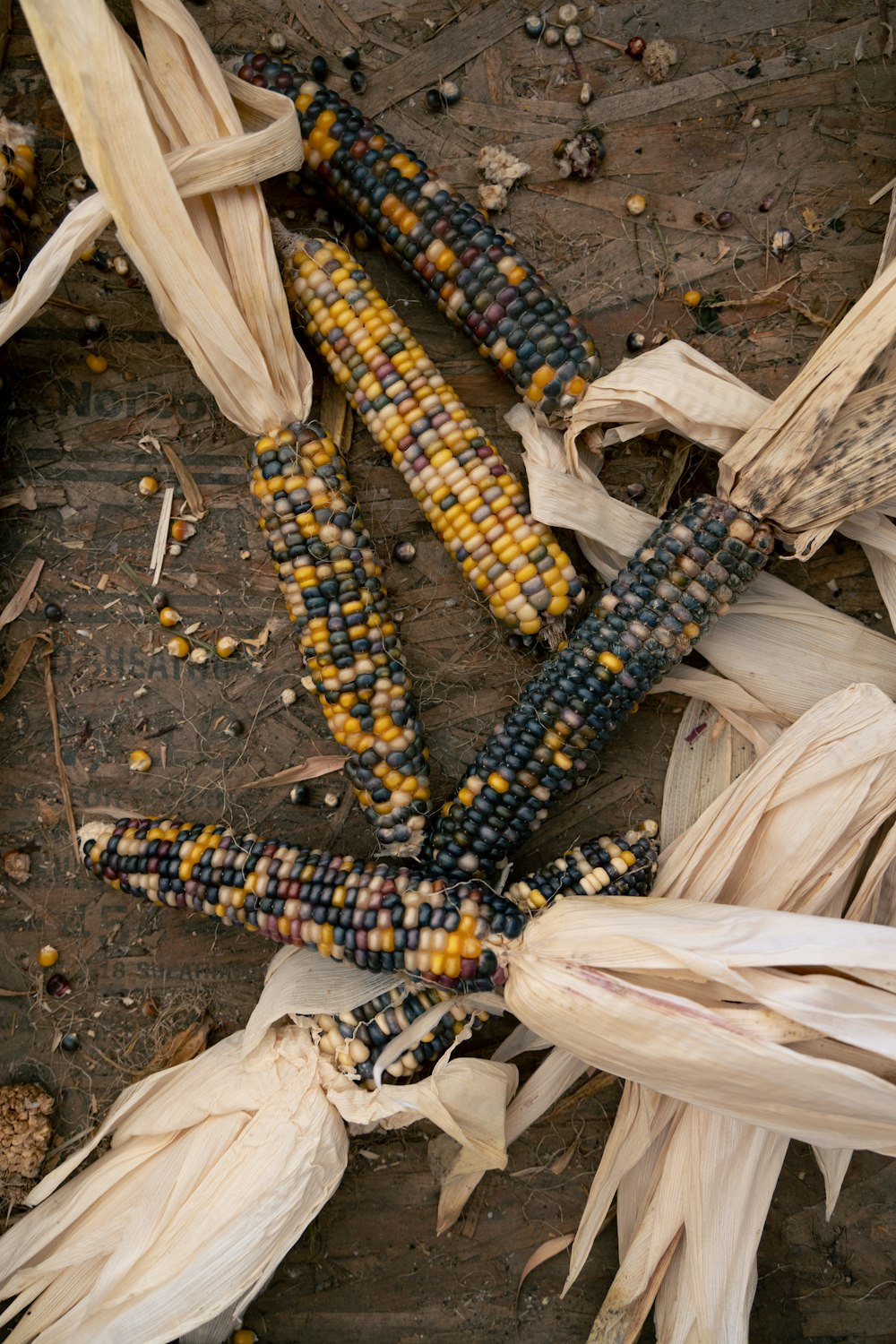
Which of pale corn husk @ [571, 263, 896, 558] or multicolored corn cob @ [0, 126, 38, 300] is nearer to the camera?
pale corn husk @ [571, 263, 896, 558]

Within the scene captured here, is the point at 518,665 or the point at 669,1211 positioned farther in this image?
the point at 518,665

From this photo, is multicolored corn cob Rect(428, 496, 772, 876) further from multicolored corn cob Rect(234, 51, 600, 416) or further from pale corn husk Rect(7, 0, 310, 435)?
pale corn husk Rect(7, 0, 310, 435)

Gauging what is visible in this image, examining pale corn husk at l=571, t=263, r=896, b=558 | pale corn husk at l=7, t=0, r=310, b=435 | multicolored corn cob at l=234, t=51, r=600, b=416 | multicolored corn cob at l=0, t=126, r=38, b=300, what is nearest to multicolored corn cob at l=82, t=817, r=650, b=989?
pale corn husk at l=571, t=263, r=896, b=558

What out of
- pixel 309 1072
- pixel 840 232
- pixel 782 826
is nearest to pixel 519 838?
pixel 782 826

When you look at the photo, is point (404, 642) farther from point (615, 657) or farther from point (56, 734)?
point (56, 734)

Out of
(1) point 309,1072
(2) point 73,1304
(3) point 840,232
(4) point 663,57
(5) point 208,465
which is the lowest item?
(2) point 73,1304

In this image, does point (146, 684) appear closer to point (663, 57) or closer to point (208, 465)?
point (208, 465)
